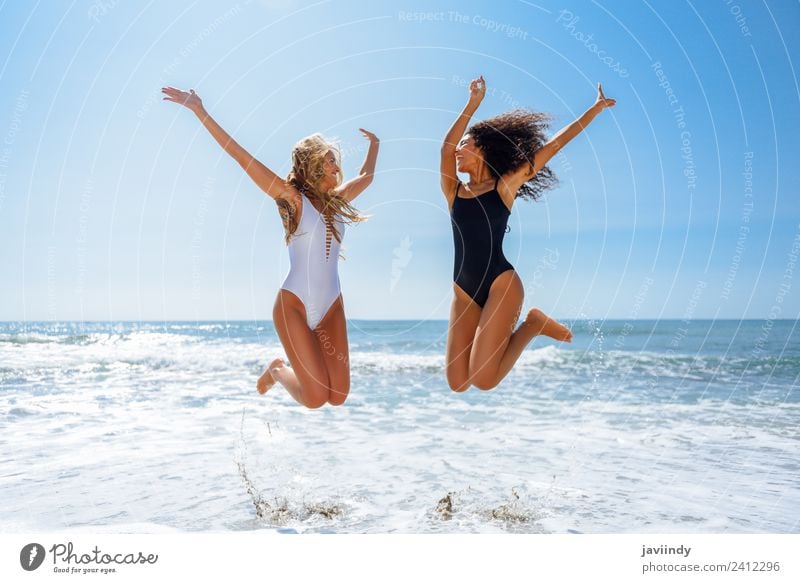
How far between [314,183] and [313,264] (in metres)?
1.00

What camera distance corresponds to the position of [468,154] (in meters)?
8.32

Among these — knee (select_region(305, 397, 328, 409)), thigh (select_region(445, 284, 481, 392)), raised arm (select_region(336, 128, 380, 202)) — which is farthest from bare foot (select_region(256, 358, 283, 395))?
raised arm (select_region(336, 128, 380, 202))

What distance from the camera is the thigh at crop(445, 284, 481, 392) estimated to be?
820 cm

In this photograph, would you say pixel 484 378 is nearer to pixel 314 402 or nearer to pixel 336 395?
pixel 336 395

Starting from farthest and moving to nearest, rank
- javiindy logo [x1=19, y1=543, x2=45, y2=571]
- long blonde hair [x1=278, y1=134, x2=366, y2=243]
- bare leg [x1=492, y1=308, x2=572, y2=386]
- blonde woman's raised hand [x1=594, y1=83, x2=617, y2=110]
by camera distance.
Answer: bare leg [x1=492, y1=308, x2=572, y2=386], long blonde hair [x1=278, y1=134, x2=366, y2=243], blonde woman's raised hand [x1=594, y1=83, x2=617, y2=110], javiindy logo [x1=19, y1=543, x2=45, y2=571]

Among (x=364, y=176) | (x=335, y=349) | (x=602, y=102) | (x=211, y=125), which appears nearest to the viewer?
(x=211, y=125)

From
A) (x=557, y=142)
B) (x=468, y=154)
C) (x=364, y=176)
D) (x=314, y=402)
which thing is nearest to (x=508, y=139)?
(x=468, y=154)

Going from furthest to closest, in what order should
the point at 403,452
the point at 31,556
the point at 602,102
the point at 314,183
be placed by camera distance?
the point at 403,452, the point at 314,183, the point at 602,102, the point at 31,556

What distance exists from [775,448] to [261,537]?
35.9 ft

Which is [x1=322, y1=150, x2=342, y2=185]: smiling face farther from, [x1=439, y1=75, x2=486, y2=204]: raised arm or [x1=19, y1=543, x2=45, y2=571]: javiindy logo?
[x1=19, y1=543, x2=45, y2=571]: javiindy logo

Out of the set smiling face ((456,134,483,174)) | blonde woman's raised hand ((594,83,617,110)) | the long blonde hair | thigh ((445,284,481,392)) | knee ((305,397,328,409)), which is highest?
blonde woman's raised hand ((594,83,617,110))

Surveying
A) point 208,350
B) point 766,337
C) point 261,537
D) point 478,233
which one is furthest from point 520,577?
point 766,337

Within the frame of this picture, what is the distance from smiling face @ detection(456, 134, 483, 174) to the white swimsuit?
1728 mm

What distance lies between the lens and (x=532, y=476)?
11.3 metres
